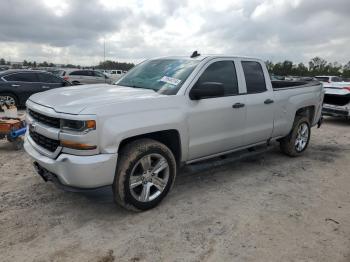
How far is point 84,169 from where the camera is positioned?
3.25m

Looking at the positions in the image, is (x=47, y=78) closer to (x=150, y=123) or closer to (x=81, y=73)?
(x=81, y=73)

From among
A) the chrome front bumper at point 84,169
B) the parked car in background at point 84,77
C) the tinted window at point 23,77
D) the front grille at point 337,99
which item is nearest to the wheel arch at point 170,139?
the chrome front bumper at point 84,169

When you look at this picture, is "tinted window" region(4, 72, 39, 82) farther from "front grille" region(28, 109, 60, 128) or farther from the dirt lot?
"front grille" region(28, 109, 60, 128)

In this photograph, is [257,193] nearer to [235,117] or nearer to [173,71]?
[235,117]

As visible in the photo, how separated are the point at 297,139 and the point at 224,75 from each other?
98.6 inches

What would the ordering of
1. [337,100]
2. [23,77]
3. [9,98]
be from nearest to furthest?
[337,100] → [9,98] → [23,77]

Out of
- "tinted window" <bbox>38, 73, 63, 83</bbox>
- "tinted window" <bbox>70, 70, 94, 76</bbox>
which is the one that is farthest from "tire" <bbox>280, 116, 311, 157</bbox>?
"tinted window" <bbox>70, 70, 94, 76</bbox>

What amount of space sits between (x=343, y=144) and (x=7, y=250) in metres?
7.18

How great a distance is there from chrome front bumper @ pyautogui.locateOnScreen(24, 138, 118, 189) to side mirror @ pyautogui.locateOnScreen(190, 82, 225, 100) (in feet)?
4.23

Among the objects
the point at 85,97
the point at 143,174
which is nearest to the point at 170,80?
the point at 85,97

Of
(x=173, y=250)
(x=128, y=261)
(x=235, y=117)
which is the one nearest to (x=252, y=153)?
(x=235, y=117)

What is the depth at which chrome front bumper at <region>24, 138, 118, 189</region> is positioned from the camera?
3.26 meters

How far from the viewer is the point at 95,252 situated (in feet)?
10.2

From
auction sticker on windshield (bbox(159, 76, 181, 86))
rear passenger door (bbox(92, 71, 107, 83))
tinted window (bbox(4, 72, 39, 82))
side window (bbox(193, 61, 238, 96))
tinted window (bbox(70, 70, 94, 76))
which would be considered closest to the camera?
auction sticker on windshield (bbox(159, 76, 181, 86))
